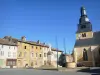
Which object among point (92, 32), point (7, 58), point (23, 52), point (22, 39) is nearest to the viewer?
point (7, 58)

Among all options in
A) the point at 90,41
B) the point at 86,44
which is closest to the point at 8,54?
the point at 86,44

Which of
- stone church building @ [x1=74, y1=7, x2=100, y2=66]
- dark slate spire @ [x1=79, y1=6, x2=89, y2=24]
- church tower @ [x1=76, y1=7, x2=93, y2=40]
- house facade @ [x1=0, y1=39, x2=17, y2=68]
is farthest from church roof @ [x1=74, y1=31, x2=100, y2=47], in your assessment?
house facade @ [x1=0, y1=39, x2=17, y2=68]

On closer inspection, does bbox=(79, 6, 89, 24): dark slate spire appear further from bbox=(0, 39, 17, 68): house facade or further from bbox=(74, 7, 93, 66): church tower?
bbox=(0, 39, 17, 68): house facade

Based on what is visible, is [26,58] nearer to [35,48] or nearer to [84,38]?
[35,48]

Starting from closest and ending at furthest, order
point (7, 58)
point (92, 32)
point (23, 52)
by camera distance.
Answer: point (7, 58) < point (23, 52) < point (92, 32)

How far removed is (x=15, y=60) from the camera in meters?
48.2

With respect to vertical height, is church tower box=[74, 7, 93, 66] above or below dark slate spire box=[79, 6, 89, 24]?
below

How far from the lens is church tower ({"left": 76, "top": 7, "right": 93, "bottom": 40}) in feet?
194

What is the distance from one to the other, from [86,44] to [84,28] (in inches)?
282

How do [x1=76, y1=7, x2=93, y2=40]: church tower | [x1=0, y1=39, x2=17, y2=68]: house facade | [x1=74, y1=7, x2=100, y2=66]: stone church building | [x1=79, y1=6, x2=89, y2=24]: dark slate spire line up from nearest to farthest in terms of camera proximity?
[x1=0, y1=39, x2=17, y2=68]: house facade
[x1=74, y1=7, x2=100, y2=66]: stone church building
[x1=76, y1=7, x2=93, y2=40]: church tower
[x1=79, y1=6, x2=89, y2=24]: dark slate spire

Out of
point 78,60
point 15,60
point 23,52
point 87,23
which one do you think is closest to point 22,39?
point 23,52

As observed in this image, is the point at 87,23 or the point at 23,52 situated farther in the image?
the point at 87,23

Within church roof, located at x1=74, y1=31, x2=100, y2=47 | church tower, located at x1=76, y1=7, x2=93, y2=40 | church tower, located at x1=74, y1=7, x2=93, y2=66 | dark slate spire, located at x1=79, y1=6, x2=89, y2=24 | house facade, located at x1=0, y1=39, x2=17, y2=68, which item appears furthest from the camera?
dark slate spire, located at x1=79, y1=6, x2=89, y2=24

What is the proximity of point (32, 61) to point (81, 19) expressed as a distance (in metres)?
23.9
